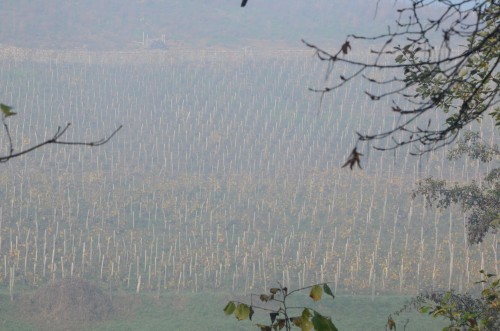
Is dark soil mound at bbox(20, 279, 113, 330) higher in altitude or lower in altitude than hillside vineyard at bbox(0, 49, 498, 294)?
lower

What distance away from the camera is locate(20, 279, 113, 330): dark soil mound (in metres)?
14.4

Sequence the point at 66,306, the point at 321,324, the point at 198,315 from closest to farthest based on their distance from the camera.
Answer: the point at 321,324 → the point at 198,315 → the point at 66,306

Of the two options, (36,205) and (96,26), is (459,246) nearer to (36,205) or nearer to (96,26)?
(36,205)

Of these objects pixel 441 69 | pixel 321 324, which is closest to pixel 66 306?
pixel 441 69

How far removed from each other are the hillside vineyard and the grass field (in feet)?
3.21

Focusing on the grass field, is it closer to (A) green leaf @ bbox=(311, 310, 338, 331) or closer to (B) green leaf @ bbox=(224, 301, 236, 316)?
(B) green leaf @ bbox=(224, 301, 236, 316)

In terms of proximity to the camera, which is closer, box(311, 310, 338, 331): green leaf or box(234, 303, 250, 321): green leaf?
box(311, 310, 338, 331): green leaf

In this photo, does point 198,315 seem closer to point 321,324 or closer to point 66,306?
point 66,306

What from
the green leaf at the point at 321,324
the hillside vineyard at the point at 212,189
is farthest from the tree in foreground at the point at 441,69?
the hillside vineyard at the point at 212,189

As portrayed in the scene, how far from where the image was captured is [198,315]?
47.3ft

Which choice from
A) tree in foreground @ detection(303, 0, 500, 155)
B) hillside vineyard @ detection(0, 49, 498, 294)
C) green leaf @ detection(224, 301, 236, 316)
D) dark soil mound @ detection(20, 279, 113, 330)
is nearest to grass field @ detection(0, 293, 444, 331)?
dark soil mound @ detection(20, 279, 113, 330)

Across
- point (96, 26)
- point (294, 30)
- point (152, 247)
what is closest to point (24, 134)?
point (152, 247)

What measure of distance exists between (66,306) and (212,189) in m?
8.39

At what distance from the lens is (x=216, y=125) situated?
91.8 feet
